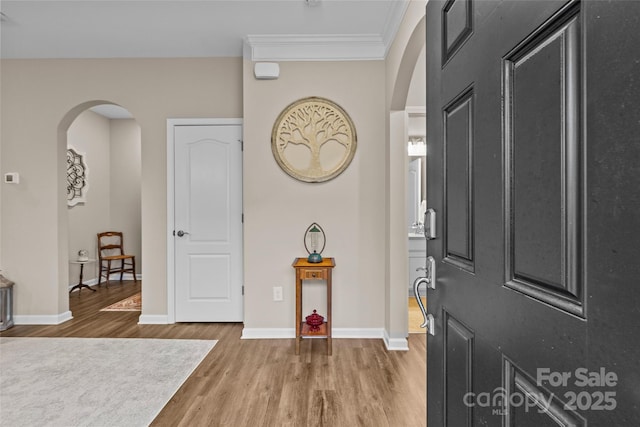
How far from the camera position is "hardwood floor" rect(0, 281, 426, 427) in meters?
2.05

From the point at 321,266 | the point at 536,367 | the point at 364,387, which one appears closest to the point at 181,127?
the point at 321,266

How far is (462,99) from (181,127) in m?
3.44

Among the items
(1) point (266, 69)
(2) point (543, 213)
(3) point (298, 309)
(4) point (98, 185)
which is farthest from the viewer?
(4) point (98, 185)

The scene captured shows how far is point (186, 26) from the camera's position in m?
3.09

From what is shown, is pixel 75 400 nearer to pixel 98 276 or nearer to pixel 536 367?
pixel 536 367

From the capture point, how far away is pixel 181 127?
12.2 ft

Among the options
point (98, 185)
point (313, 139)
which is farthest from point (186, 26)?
point (98, 185)

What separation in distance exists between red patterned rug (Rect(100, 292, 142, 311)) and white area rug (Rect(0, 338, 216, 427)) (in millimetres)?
970

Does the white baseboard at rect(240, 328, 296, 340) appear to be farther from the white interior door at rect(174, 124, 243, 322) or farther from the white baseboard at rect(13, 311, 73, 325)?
the white baseboard at rect(13, 311, 73, 325)

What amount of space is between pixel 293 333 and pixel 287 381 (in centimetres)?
88

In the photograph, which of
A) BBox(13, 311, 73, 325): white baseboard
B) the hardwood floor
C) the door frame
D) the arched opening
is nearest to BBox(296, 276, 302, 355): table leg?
the hardwood floor

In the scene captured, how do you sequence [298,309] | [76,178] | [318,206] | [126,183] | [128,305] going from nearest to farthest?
1. [298,309]
2. [318,206]
3. [128,305]
4. [76,178]
5. [126,183]

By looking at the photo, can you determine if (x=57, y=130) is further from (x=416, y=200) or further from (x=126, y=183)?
(x=416, y=200)

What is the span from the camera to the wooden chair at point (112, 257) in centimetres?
559
